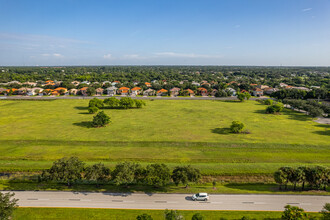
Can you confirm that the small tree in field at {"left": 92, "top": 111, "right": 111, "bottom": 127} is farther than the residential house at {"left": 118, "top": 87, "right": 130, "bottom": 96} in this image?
No

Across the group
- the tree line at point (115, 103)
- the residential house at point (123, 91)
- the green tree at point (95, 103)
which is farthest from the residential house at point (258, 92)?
the green tree at point (95, 103)

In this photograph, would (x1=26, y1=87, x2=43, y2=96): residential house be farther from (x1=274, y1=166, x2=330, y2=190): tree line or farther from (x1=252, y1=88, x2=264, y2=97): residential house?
(x1=252, y1=88, x2=264, y2=97): residential house

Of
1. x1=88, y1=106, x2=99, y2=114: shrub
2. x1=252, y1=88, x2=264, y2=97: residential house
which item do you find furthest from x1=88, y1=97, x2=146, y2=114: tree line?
x1=252, y1=88, x2=264, y2=97: residential house

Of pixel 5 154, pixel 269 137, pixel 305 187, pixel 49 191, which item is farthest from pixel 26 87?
pixel 305 187

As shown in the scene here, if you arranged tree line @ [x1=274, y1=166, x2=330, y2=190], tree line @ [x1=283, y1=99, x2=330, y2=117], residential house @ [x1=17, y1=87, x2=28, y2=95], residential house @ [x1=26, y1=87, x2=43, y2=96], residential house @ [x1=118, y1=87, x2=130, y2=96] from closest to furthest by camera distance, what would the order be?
tree line @ [x1=274, y1=166, x2=330, y2=190]
tree line @ [x1=283, y1=99, x2=330, y2=117]
residential house @ [x1=26, y1=87, x2=43, y2=96]
residential house @ [x1=17, y1=87, x2=28, y2=95]
residential house @ [x1=118, y1=87, x2=130, y2=96]

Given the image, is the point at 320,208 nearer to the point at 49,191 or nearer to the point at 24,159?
the point at 49,191

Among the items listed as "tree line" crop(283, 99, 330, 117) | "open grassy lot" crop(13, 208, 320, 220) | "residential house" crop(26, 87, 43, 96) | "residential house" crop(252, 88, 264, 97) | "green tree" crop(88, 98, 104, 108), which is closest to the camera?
"open grassy lot" crop(13, 208, 320, 220)
